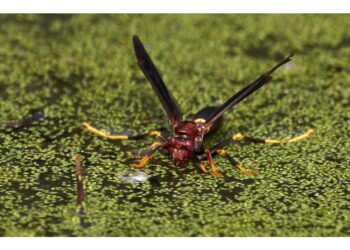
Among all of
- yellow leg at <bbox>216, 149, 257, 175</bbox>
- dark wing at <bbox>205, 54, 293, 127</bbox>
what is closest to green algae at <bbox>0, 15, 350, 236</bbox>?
yellow leg at <bbox>216, 149, 257, 175</bbox>

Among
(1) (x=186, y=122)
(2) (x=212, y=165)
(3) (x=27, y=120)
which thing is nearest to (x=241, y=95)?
(1) (x=186, y=122)

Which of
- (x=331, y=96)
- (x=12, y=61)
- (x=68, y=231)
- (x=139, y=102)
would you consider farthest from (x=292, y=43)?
(x=68, y=231)

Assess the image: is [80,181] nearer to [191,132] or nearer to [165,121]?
[191,132]

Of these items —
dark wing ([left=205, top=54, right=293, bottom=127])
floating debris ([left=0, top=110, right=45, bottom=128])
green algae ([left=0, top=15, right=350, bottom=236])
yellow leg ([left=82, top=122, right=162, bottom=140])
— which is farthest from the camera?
floating debris ([left=0, top=110, right=45, bottom=128])

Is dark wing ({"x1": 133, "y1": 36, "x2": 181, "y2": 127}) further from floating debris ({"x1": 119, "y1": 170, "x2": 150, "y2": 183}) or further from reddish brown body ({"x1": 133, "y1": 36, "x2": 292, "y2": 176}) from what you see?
floating debris ({"x1": 119, "y1": 170, "x2": 150, "y2": 183})

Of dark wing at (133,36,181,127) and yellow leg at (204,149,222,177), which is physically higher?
dark wing at (133,36,181,127)
